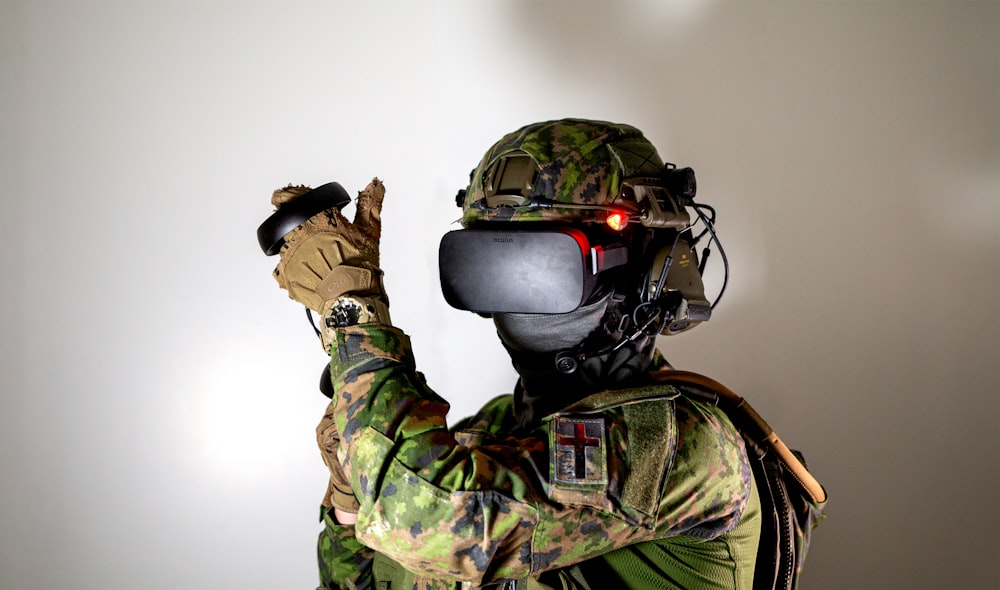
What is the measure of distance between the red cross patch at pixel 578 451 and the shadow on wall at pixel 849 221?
1.01m

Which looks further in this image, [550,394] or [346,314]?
[550,394]

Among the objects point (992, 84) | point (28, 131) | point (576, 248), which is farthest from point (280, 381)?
point (992, 84)

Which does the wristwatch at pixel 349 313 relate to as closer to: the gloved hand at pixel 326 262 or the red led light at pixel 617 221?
the gloved hand at pixel 326 262

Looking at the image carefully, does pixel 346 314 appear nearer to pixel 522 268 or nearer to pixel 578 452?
pixel 522 268

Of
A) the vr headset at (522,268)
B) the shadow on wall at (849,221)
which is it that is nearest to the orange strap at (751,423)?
the vr headset at (522,268)

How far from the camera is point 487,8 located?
6.00 ft

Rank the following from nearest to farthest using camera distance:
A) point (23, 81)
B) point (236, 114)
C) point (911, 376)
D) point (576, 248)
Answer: point (576, 248)
point (23, 81)
point (236, 114)
point (911, 376)

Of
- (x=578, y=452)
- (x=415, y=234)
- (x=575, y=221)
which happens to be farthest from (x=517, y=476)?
(x=415, y=234)

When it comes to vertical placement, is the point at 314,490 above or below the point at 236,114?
below

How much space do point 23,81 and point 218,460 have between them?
1.01 metres

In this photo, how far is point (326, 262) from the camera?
1.15 m

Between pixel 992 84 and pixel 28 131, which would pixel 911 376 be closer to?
pixel 992 84

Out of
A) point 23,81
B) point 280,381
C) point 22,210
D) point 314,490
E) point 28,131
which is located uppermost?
point 23,81

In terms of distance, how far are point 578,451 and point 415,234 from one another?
0.98 metres
